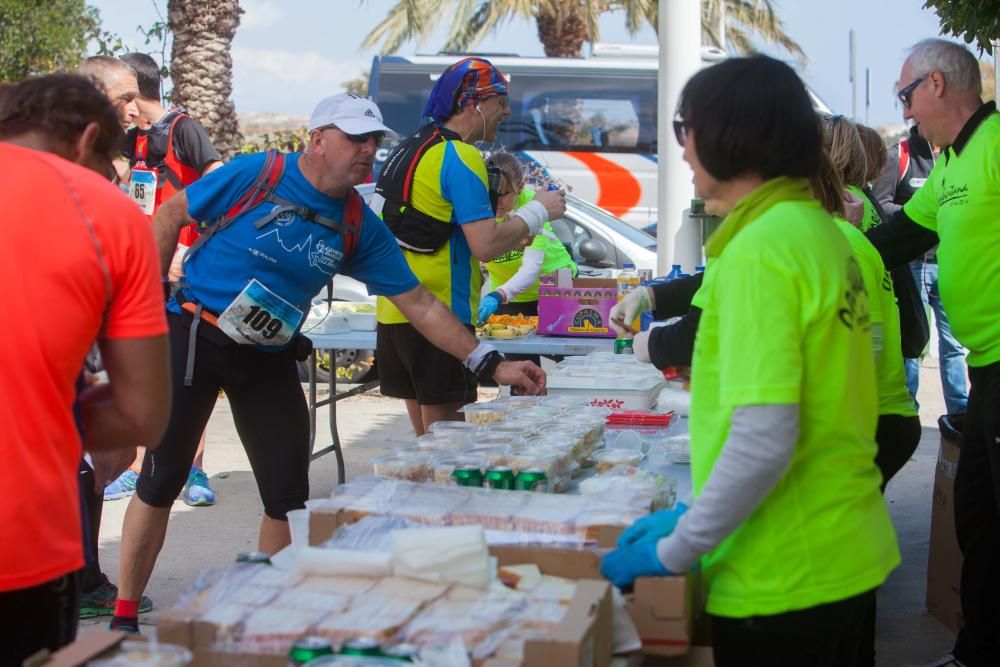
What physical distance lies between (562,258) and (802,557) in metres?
5.38

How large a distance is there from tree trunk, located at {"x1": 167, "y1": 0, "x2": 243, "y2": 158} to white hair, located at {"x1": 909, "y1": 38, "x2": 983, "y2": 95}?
865 centimetres

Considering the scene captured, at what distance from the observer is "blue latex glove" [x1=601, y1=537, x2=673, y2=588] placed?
6.72 feet

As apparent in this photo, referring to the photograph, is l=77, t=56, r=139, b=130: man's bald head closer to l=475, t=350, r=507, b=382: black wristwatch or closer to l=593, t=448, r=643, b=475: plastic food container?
l=475, t=350, r=507, b=382: black wristwatch

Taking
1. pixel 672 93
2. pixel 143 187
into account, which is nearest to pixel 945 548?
pixel 143 187

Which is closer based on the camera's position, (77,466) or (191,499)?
(77,466)

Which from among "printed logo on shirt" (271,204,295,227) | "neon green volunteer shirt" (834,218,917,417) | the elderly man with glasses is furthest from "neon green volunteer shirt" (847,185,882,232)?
"printed logo on shirt" (271,204,295,227)

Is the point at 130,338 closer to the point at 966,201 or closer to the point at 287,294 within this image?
the point at 287,294

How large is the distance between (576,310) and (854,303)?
423 centimetres

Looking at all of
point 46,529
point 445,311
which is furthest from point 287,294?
point 46,529

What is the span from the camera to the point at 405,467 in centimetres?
265

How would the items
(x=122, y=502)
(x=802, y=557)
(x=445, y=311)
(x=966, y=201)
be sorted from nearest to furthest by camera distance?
(x=802, y=557) → (x=966, y=201) → (x=445, y=311) → (x=122, y=502)

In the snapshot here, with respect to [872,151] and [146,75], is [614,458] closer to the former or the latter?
[872,151]

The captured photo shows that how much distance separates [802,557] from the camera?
1963mm

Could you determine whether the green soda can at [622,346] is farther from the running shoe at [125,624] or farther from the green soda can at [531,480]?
the green soda can at [531,480]
